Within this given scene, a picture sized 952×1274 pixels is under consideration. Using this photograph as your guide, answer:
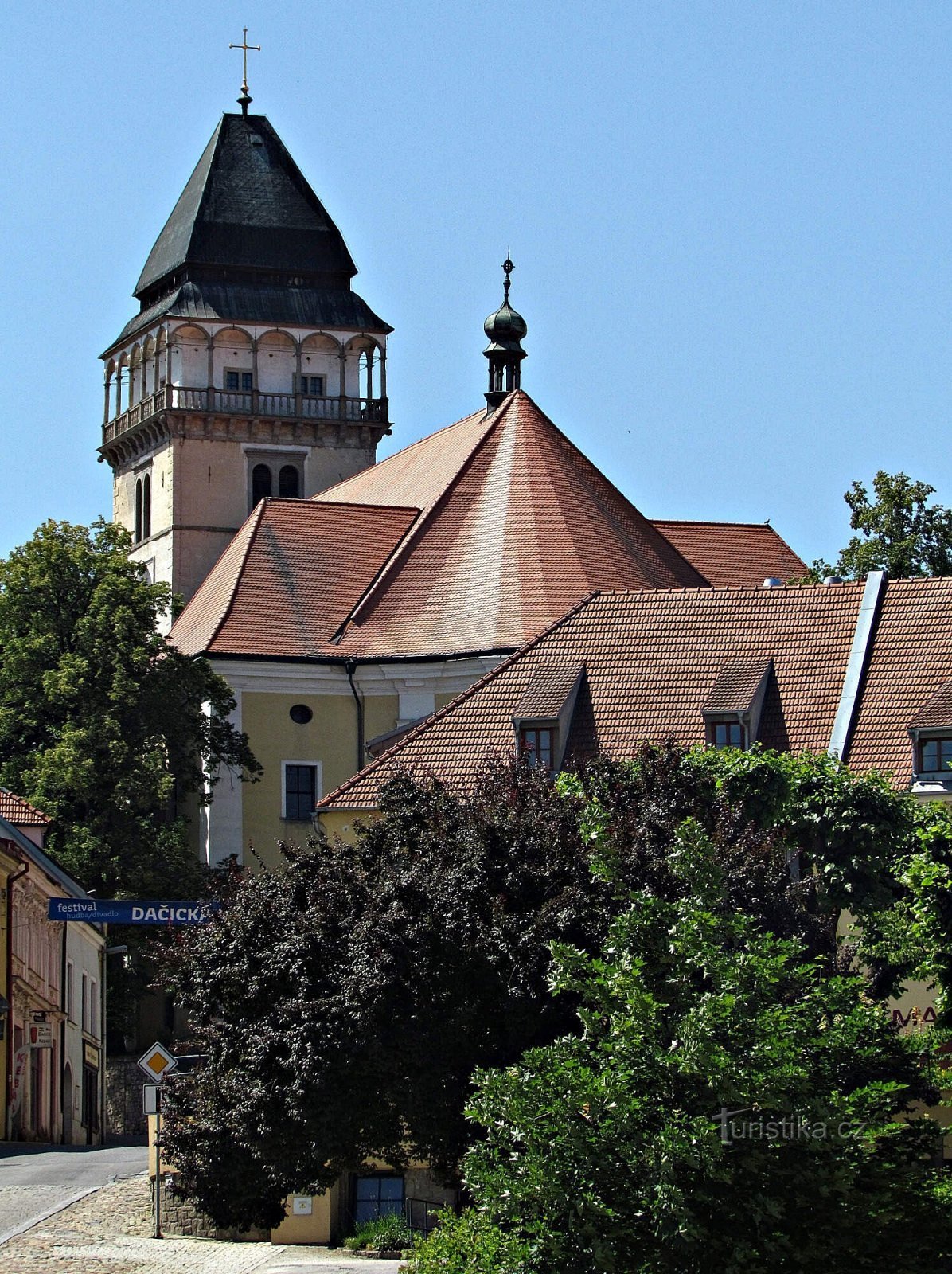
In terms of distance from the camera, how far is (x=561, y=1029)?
29.7 metres

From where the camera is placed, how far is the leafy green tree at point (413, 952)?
29.9m

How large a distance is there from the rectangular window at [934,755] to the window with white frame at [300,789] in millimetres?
19397

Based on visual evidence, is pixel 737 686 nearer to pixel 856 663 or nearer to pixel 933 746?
pixel 856 663

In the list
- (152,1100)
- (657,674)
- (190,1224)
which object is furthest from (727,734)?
(152,1100)

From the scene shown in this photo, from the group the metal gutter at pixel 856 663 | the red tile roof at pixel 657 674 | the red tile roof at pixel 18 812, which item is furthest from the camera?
the red tile roof at pixel 18 812

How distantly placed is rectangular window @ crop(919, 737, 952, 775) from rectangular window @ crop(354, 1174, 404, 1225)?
10.3 metres

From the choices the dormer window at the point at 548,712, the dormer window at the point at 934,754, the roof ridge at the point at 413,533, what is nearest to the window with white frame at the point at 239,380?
the roof ridge at the point at 413,533

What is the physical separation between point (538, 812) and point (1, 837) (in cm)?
1511

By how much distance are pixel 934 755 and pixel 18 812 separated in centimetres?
1764

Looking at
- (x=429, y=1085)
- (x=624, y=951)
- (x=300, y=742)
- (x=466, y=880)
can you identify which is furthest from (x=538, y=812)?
(x=300, y=742)

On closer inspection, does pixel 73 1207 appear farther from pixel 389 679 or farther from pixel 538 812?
pixel 389 679

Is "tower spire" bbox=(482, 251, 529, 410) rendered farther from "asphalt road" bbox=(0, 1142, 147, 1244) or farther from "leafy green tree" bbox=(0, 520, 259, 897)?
"asphalt road" bbox=(0, 1142, 147, 1244)

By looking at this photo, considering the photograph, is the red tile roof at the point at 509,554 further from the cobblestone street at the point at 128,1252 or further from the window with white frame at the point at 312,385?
the cobblestone street at the point at 128,1252

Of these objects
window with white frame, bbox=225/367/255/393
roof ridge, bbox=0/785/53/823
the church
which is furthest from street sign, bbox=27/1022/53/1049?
window with white frame, bbox=225/367/255/393
